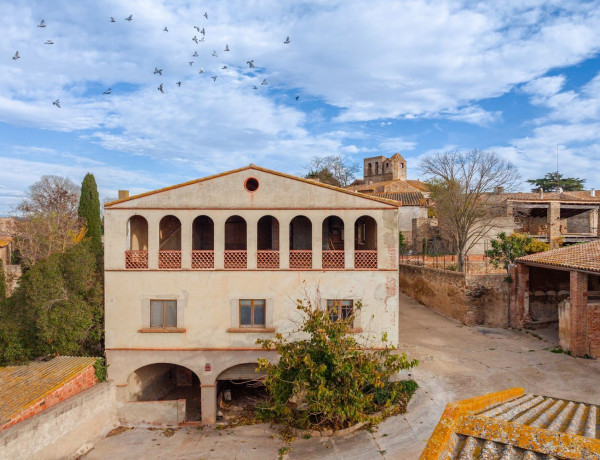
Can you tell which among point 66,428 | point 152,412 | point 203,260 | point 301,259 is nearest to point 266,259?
point 301,259

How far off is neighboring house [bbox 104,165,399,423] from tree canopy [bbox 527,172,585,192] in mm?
51312

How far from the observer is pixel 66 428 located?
12.9m

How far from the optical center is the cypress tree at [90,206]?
29047 millimetres

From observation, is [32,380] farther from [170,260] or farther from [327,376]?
[327,376]

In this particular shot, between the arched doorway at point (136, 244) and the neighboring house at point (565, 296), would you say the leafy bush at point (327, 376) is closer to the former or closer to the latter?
the arched doorway at point (136, 244)

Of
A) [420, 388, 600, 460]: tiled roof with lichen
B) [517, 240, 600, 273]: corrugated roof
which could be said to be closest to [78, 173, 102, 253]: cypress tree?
[517, 240, 600, 273]: corrugated roof

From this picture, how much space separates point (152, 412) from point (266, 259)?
24.7ft

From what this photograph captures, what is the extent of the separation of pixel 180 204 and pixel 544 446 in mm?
14397

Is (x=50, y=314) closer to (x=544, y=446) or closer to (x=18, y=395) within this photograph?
(x=18, y=395)

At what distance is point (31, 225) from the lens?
94.0ft

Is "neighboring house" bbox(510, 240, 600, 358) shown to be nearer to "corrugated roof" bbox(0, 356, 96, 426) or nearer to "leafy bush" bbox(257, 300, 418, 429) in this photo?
"leafy bush" bbox(257, 300, 418, 429)

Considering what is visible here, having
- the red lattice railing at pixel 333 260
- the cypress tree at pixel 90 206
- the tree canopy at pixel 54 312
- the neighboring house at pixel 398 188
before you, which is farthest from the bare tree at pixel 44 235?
the neighboring house at pixel 398 188

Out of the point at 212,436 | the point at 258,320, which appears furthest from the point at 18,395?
the point at 258,320

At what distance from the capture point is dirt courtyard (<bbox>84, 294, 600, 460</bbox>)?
1199 cm
